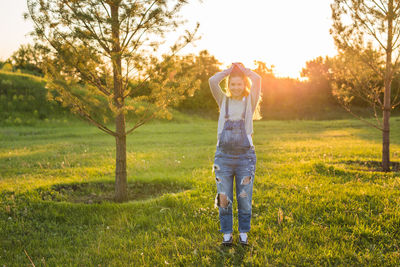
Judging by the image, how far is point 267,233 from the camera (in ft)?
14.1

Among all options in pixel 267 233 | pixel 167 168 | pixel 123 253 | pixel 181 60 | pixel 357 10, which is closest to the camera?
pixel 123 253

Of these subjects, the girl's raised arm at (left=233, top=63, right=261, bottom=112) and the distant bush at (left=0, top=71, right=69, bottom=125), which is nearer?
the girl's raised arm at (left=233, top=63, right=261, bottom=112)

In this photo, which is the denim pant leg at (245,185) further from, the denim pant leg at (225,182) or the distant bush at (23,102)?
the distant bush at (23,102)

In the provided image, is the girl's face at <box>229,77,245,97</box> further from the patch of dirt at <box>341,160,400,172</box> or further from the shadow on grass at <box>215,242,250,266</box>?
the patch of dirt at <box>341,160,400,172</box>

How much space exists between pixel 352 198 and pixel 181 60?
13.1 ft

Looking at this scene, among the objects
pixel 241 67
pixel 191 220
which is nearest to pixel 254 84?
pixel 241 67

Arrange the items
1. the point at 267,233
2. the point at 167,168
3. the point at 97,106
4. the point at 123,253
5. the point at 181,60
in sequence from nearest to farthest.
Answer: the point at 123,253, the point at 267,233, the point at 97,106, the point at 181,60, the point at 167,168

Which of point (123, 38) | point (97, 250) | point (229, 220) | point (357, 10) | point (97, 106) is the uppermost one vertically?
point (357, 10)

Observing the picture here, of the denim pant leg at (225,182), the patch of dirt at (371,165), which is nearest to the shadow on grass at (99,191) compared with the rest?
the denim pant leg at (225,182)

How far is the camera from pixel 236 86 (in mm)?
4008

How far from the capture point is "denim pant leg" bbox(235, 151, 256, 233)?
12.7ft

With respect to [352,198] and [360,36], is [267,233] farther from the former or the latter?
[360,36]

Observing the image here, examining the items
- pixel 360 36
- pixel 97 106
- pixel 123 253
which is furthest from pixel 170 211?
pixel 360 36

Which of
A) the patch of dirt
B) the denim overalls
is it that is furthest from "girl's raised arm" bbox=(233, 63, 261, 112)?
the patch of dirt
